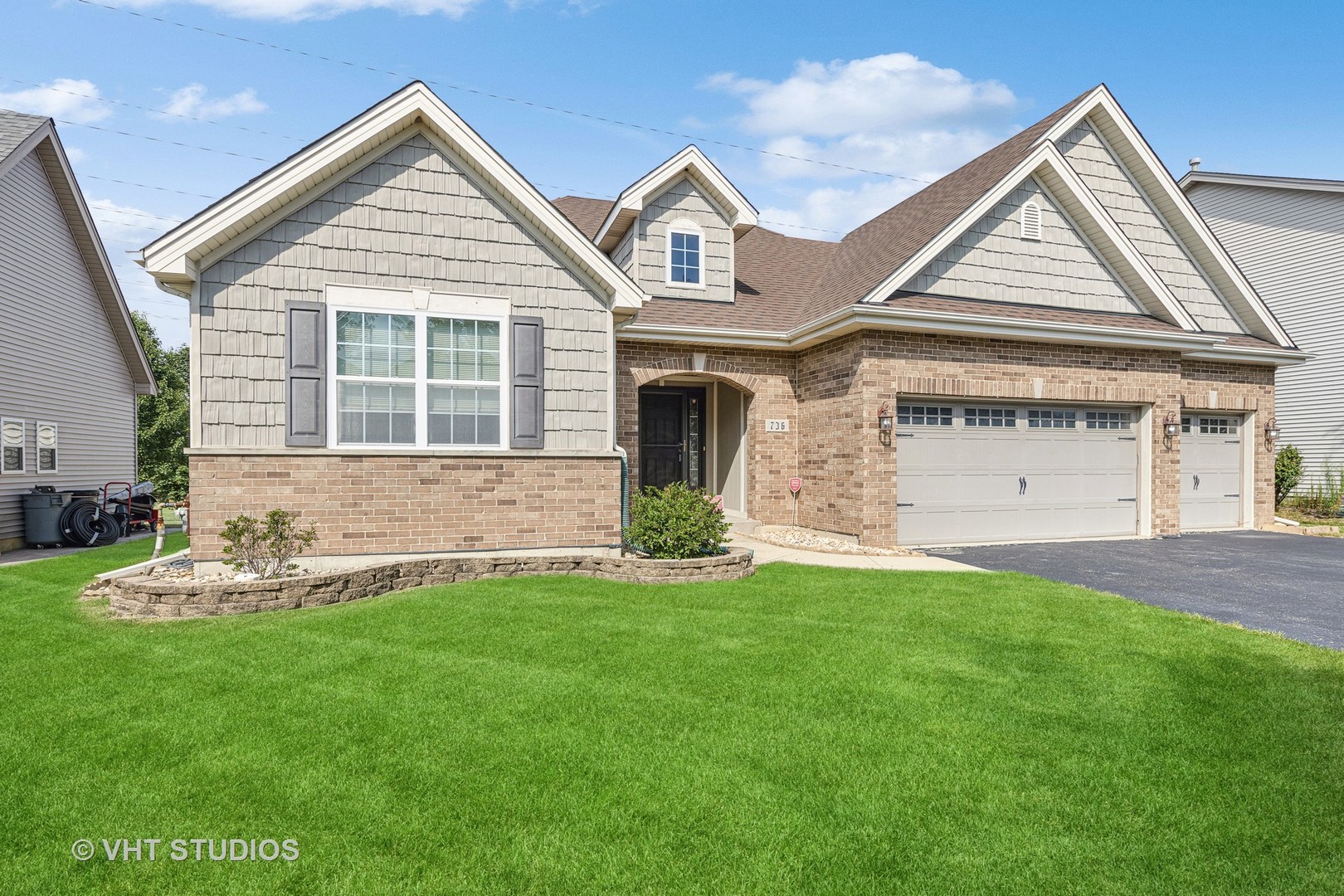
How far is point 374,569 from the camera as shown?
791cm

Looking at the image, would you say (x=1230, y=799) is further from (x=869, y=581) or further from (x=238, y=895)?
(x=869, y=581)

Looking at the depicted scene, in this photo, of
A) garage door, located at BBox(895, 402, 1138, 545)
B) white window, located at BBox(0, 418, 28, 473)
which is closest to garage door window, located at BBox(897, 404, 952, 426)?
garage door, located at BBox(895, 402, 1138, 545)

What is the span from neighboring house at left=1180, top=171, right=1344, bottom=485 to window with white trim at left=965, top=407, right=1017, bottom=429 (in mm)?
10463

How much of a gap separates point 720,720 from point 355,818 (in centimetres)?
200

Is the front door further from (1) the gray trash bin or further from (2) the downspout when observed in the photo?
(1) the gray trash bin

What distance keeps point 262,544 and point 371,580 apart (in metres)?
1.17

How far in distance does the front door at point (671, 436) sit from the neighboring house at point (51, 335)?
11.5 metres

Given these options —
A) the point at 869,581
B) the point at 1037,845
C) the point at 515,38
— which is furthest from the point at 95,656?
the point at 515,38

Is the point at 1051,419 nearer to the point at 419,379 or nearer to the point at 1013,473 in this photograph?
the point at 1013,473

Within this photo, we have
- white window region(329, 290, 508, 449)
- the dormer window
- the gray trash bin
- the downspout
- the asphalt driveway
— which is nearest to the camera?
the asphalt driveway

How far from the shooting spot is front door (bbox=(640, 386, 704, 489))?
1441cm

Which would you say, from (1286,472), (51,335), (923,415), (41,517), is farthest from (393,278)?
(1286,472)

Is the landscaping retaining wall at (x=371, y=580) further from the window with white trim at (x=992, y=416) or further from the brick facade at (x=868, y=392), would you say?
the window with white trim at (x=992, y=416)

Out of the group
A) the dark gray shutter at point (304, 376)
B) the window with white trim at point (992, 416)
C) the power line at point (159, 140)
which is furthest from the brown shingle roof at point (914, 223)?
the power line at point (159, 140)
